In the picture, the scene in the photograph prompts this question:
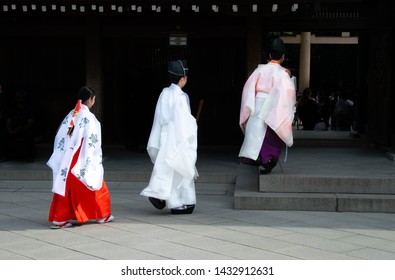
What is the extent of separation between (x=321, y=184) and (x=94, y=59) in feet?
16.5

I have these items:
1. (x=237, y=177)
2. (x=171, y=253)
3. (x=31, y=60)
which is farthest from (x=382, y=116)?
(x=171, y=253)

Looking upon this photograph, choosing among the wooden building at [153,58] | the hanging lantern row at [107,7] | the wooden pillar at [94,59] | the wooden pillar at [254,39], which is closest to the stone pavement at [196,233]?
the wooden pillar at [94,59]

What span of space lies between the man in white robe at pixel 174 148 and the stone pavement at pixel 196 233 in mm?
289

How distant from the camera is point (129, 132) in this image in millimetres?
14492

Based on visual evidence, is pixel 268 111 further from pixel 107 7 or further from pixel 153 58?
pixel 153 58

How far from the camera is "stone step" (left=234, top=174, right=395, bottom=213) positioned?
30.5 feet

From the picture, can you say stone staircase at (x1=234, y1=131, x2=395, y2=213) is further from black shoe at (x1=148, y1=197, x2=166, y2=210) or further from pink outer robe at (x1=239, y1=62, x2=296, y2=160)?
black shoe at (x1=148, y1=197, x2=166, y2=210)

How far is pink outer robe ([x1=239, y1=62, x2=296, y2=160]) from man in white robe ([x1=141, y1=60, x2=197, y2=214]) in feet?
3.01

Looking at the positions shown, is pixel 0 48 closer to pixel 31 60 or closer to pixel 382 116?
pixel 31 60

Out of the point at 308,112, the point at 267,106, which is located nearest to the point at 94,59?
the point at 267,106

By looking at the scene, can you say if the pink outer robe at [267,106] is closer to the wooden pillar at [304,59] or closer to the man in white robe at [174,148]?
the man in white robe at [174,148]

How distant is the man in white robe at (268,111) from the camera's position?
9422mm

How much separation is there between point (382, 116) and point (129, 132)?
4.71 metres

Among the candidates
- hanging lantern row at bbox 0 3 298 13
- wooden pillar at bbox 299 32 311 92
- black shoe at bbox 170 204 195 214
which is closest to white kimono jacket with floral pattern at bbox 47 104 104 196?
black shoe at bbox 170 204 195 214
